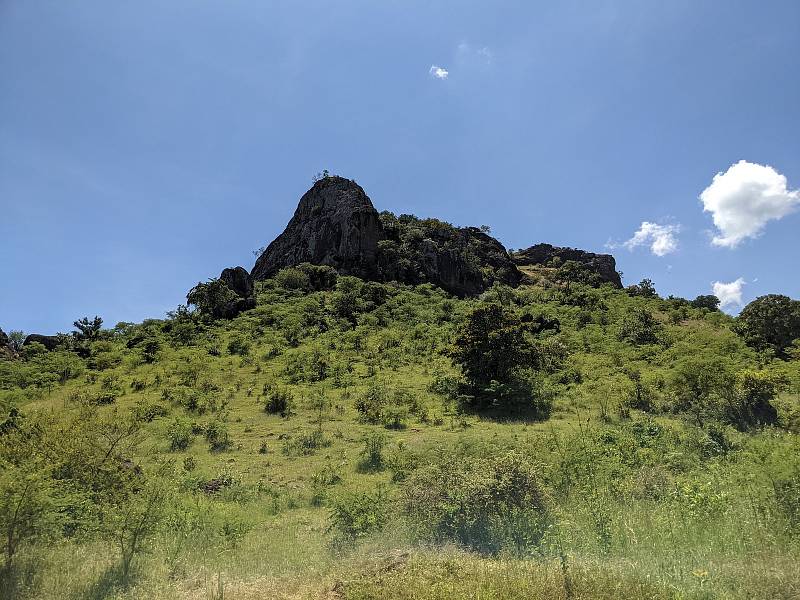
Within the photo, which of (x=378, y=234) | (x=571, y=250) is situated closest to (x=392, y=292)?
(x=378, y=234)

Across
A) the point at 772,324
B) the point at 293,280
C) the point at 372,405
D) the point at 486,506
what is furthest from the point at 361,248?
the point at 486,506

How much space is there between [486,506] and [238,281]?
53.3 metres

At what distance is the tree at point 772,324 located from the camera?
38.2 meters

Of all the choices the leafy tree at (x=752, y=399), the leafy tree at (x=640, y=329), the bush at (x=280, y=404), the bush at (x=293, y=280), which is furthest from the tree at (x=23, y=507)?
the bush at (x=293, y=280)

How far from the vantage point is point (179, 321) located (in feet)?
155

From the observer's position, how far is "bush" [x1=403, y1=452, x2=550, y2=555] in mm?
8898

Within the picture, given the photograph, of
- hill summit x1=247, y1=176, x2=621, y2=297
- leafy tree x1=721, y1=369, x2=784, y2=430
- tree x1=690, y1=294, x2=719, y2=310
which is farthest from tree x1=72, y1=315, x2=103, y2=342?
tree x1=690, y1=294, x2=719, y2=310

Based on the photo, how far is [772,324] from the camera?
3941 centimetres

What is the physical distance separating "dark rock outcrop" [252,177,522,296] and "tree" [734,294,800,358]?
37085mm

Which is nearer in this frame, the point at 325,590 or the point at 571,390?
the point at 325,590

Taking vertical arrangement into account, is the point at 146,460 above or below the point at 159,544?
above

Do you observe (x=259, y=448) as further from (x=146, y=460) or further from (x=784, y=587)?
(x=784, y=587)

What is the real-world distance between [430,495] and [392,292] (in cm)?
5161

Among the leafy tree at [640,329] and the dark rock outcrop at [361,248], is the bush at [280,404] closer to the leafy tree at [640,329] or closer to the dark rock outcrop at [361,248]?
the leafy tree at [640,329]
